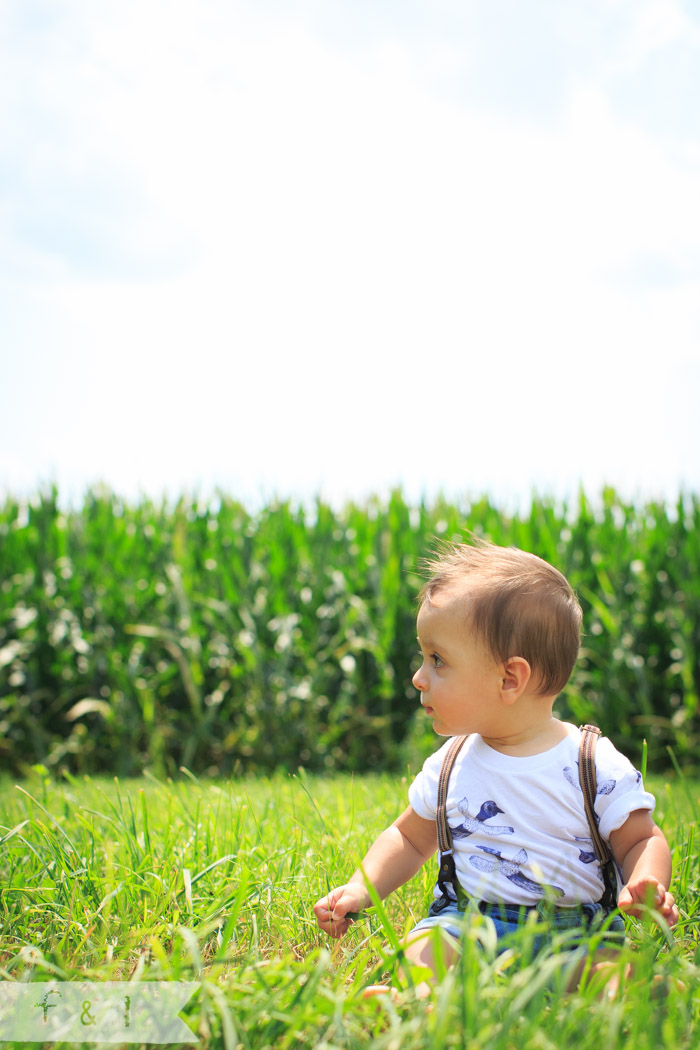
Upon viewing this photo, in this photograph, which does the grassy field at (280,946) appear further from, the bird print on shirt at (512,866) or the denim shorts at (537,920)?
the bird print on shirt at (512,866)

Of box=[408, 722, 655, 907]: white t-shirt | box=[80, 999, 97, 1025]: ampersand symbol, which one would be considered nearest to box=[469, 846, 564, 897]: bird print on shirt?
box=[408, 722, 655, 907]: white t-shirt

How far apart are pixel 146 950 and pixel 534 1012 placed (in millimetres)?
867

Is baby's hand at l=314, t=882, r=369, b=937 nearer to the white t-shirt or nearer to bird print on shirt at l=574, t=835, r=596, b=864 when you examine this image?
the white t-shirt

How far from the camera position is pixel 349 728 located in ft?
21.2

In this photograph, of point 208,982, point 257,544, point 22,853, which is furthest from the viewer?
point 257,544

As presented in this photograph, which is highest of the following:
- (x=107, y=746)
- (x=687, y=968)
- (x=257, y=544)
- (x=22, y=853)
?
(x=257, y=544)

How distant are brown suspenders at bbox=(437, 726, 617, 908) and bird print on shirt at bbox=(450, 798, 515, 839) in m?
0.03

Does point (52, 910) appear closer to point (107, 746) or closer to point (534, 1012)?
point (534, 1012)

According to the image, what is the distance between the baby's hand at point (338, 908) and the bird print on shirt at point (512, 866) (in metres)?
0.28

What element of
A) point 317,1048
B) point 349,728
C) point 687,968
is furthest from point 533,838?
point 349,728

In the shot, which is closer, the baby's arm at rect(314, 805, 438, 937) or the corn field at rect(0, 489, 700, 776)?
the baby's arm at rect(314, 805, 438, 937)

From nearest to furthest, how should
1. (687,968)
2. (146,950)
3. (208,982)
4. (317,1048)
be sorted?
(317,1048)
(208,982)
(687,968)
(146,950)

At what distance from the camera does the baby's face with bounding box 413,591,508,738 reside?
5.84 ft

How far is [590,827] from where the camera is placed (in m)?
1.75
